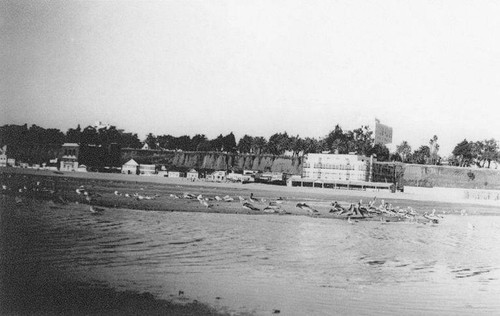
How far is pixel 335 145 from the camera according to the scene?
4.11 meters

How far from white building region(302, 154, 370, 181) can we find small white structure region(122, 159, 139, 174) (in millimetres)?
1471

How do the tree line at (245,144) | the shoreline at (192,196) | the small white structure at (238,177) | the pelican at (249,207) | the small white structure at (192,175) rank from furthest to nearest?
the pelican at (249,207), the small white structure at (238,177), the small white structure at (192,175), the shoreline at (192,196), the tree line at (245,144)

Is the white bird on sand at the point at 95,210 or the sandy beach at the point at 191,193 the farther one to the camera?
the sandy beach at the point at 191,193

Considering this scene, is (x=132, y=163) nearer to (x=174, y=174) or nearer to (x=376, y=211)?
(x=174, y=174)

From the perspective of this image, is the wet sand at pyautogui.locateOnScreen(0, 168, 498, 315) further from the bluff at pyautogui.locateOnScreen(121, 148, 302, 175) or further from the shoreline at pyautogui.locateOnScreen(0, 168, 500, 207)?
the bluff at pyautogui.locateOnScreen(121, 148, 302, 175)

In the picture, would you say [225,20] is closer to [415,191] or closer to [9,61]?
[9,61]

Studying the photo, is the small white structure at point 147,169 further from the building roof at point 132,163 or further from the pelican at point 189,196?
the pelican at point 189,196

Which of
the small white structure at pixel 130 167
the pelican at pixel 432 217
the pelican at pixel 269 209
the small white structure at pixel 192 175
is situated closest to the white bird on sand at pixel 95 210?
the small white structure at pixel 130 167

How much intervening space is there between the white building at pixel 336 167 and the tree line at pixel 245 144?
3.0 inches

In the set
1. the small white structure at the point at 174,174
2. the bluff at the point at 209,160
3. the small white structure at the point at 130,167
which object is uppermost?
the bluff at the point at 209,160

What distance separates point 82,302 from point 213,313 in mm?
800

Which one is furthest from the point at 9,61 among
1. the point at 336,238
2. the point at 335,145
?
the point at 336,238

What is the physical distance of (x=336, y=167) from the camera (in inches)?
176

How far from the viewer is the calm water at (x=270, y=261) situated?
3.05 metres
